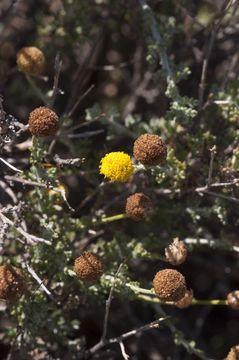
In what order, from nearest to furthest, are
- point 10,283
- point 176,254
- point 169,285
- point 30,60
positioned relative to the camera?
point 169,285, point 10,283, point 176,254, point 30,60


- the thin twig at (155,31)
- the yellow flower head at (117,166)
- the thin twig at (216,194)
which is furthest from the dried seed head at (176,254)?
the thin twig at (155,31)

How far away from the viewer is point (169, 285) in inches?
92.1

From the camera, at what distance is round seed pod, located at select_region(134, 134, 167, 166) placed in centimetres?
241

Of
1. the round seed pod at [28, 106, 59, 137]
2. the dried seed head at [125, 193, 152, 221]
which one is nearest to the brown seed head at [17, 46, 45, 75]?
the round seed pod at [28, 106, 59, 137]

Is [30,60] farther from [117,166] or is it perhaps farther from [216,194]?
[216,194]

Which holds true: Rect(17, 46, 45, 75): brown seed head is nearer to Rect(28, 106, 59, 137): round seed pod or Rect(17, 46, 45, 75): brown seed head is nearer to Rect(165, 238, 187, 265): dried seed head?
Rect(28, 106, 59, 137): round seed pod

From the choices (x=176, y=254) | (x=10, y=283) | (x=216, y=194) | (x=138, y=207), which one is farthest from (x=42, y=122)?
(x=216, y=194)

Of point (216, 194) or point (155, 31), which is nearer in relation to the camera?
point (216, 194)

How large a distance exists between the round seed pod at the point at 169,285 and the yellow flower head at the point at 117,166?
0.58 metres

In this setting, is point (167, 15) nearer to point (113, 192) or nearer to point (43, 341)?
point (113, 192)

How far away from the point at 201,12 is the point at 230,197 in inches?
89.0

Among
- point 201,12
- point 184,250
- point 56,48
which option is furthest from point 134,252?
point 201,12

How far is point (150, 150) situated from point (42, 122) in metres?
0.59

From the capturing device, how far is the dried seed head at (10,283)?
2.42 meters
